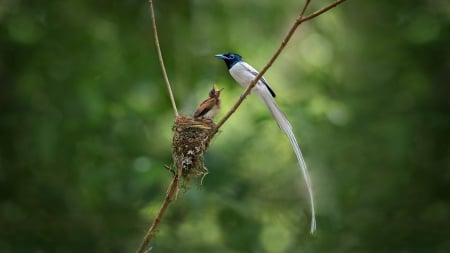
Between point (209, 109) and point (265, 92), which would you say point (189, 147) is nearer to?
point (265, 92)

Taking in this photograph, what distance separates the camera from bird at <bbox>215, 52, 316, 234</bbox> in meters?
4.27

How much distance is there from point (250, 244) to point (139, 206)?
3.90 feet

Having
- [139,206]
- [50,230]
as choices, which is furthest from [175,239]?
[50,230]

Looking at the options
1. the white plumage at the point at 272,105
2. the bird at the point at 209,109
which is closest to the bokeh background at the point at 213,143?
the bird at the point at 209,109

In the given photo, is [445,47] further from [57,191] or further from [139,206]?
[57,191]

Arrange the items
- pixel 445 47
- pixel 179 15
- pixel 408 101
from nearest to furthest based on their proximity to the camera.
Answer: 1. pixel 445 47
2. pixel 408 101
3. pixel 179 15

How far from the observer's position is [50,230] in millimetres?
8078

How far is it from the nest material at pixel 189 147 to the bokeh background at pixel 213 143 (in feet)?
8.15

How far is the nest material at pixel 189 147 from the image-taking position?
4.77 metres

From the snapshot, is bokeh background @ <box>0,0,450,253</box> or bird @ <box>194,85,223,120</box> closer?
bird @ <box>194,85,223,120</box>

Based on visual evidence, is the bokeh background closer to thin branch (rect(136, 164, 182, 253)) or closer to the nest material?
the nest material

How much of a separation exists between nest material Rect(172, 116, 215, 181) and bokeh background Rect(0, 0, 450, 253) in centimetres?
248

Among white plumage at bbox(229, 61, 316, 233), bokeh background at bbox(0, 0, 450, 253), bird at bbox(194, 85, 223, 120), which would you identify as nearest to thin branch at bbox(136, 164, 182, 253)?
white plumage at bbox(229, 61, 316, 233)

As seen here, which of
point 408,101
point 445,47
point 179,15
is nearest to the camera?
point 445,47
